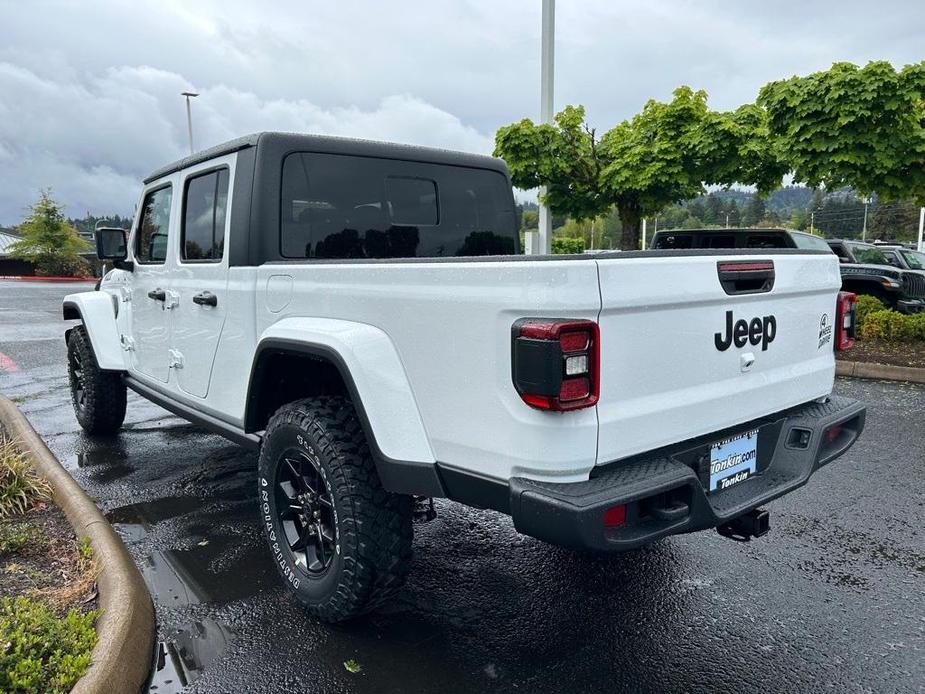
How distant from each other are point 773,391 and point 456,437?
141cm

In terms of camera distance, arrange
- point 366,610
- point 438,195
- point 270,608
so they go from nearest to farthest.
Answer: point 366,610 < point 270,608 < point 438,195

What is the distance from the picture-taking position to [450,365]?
233cm

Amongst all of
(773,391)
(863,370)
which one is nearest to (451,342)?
(773,391)

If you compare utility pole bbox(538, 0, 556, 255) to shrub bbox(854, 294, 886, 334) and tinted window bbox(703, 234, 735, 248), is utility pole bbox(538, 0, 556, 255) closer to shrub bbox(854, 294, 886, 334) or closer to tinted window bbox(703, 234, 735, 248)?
tinted window bbox(703, 234, 735, 248)

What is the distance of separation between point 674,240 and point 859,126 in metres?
3.59

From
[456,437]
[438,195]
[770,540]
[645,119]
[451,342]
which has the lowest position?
[770,540]

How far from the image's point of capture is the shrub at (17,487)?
3.69 metres

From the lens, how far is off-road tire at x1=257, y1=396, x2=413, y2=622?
263 centimetres

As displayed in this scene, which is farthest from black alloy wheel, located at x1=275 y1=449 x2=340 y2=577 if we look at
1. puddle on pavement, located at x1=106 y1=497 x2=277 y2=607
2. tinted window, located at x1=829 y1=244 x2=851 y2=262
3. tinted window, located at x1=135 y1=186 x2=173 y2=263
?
tinted window, located at x1=829 y1=244 x2=851 y2=262

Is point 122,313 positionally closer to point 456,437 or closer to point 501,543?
point 501,543

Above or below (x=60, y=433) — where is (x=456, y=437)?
above

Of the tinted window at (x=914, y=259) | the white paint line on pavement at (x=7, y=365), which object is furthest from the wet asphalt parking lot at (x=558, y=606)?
the tinted window at (x=914, y=259)

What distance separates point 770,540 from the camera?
3.81 meters

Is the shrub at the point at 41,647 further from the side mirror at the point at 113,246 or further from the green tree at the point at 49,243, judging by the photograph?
the green tree at the point at 49,243
